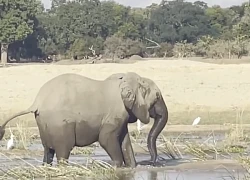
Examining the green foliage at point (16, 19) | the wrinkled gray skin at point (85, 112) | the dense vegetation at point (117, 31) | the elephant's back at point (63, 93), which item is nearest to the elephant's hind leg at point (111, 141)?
the wrinkled gray skin at point (85, 112)

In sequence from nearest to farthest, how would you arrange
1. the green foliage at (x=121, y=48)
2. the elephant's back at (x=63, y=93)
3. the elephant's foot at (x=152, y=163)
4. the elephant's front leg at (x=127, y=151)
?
the elephant's back at (x=63, y=93), the elephant's front leg at (x=127, y=151), the elephant's foot at (x=152, y=163), the green foliage at (x=121, y=48)

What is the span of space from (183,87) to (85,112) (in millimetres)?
18633

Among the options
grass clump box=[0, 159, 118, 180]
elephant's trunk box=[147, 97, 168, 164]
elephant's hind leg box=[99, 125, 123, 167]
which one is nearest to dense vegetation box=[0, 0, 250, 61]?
elephant's trunk box=[147, 97, 168, 164]

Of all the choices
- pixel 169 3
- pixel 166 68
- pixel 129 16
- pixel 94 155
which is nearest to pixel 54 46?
pixel 129 16

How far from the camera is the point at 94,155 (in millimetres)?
17625

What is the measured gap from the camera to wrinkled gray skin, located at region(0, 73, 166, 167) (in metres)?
13.5

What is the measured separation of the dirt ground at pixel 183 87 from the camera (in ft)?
92.0

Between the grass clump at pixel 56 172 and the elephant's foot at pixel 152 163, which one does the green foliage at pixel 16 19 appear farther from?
the grass clump at pixel 56 172

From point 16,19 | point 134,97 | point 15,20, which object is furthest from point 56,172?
point 16,19

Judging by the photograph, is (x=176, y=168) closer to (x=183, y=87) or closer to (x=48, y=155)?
(x=48, y=155)

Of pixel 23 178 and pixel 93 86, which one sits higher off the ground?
pixel 93 86

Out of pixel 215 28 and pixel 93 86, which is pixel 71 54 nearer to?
pixel 215 28

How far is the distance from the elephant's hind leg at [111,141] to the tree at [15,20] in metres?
56.6

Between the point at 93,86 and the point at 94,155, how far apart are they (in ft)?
13.1
